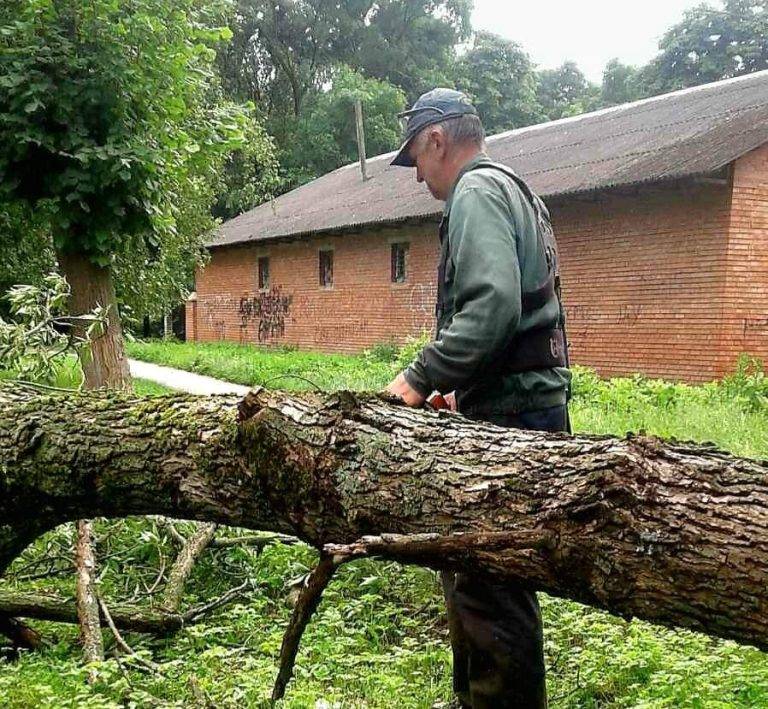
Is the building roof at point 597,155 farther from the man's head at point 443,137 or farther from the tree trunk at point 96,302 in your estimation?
the man's head at point 443,137

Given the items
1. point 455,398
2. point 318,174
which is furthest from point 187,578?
point 318,174

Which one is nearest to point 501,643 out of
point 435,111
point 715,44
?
point 435,111

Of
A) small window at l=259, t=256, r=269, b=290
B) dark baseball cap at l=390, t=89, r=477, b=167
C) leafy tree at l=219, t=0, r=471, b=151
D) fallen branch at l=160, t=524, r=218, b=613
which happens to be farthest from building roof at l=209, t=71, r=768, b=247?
leafy tree at l=219, t=0, r=471, b=151

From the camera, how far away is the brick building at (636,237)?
12.6 m

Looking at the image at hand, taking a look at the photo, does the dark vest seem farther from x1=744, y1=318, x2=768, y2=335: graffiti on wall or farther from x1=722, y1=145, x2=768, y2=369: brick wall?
x1=744, y1=318, x2=768, y2=335: graffiti on wall

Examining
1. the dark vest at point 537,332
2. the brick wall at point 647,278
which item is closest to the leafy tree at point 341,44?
the brick wall at point 647,278

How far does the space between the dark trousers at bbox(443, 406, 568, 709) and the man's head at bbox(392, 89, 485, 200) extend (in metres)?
1.33

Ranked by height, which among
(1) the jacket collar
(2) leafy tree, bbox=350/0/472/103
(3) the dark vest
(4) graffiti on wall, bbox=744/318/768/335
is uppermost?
(2) leafy tree, bbox=350/0/472/103

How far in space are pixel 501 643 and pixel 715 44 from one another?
42.0 meters

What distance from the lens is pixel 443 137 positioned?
312cm

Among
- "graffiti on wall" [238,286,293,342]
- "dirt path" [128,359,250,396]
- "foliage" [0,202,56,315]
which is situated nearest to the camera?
"foliage" [0,202,56,315]

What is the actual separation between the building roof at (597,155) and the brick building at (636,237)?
0.05m

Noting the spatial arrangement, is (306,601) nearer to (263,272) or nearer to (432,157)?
(432,157)

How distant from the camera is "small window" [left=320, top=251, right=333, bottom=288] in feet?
75.0
